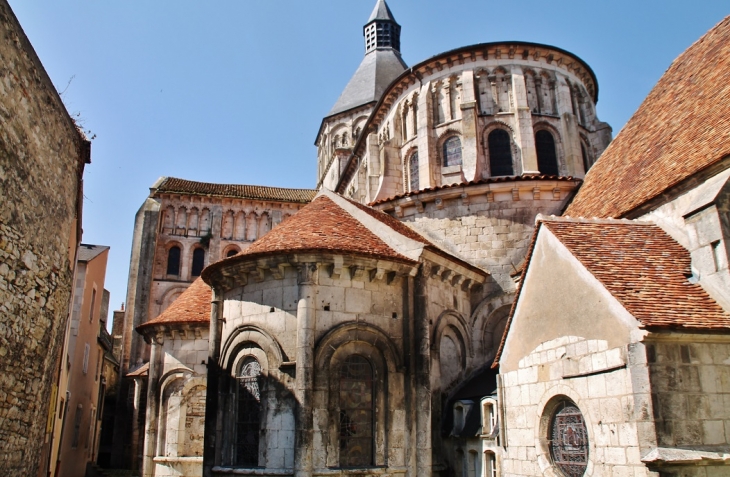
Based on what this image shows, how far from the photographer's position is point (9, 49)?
27.5 ft

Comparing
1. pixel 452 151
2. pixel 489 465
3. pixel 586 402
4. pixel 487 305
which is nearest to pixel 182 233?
pixel 452 151

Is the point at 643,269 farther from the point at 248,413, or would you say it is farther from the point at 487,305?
the point at 248,413

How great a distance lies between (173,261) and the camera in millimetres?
38781

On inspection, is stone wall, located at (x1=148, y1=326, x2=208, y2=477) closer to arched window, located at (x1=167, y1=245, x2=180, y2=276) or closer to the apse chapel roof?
the apse chapel roof

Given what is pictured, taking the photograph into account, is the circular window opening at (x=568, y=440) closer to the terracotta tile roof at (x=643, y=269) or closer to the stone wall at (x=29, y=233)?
the terracotta tile roof at (x=643, y=269)

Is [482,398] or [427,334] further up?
[427,334]

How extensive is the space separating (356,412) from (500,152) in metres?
11.0

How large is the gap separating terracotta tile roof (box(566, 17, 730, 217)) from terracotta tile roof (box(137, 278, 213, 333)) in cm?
1021

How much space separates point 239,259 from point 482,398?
5932 millimetres

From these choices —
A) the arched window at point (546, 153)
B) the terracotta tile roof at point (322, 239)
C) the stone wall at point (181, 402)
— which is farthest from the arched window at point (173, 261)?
the arched window at point (546, 153)

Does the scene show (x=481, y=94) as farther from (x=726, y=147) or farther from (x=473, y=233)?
(x=726, y=147)

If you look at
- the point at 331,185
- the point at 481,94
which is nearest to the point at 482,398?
the point at 481,94

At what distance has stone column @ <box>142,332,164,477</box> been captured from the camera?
54.3ft

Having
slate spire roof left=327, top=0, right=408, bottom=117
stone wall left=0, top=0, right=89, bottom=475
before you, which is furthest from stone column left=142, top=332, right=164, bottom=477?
slate spire roof left=327, top=0, right=408, bottom=117
